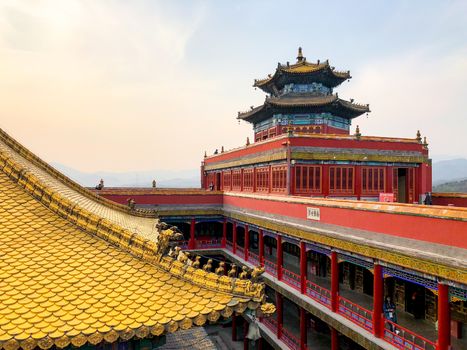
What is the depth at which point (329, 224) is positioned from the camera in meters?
15.3

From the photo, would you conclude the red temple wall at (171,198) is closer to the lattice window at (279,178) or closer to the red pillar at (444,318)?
the lattice window at (279,178)

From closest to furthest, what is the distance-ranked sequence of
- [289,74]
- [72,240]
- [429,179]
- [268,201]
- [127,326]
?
[127,326] → [72,240] → [268,201] → [429,179] → [289,74]

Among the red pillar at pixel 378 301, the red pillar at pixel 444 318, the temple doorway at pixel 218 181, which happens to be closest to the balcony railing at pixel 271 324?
the red pillar at pixel 378 301

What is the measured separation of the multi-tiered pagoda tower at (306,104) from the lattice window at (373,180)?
784 centimetres

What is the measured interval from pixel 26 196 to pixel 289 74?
2923 centimetres

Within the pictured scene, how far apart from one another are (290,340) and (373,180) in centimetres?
1142

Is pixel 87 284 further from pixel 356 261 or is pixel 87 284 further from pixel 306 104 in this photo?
pixel 306 104

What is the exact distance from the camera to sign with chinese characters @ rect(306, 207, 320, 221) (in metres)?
16.2

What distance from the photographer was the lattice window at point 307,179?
22719mm

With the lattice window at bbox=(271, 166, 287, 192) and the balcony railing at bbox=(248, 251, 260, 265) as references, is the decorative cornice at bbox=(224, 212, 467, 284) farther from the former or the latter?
the balcony railing at bbox=(248, 251, 260, 265)

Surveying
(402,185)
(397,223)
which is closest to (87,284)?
(397,223)

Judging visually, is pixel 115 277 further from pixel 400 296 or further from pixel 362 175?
pixel 362 175

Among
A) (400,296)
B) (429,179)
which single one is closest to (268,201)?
(400,296)

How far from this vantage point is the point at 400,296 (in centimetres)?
1653
